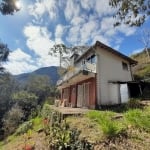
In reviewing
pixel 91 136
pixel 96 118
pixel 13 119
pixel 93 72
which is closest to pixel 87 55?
pixel 93 72

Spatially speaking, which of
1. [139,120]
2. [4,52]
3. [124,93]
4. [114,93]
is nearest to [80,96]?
[114,93]

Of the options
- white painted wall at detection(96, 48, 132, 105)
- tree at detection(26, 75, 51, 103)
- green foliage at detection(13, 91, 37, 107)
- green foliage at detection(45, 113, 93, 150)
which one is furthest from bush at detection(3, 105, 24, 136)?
tree at detection(26, 75, 51, 103)

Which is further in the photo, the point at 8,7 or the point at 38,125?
the point at 38,125

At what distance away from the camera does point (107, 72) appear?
22.1m

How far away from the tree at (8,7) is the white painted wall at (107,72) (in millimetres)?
12953

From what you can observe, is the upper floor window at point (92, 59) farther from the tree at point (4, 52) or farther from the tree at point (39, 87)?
the tree at point (39, 87)

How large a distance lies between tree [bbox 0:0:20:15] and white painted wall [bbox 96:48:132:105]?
13.0 m

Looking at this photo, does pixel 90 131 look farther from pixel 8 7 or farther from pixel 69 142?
pixel 8 7

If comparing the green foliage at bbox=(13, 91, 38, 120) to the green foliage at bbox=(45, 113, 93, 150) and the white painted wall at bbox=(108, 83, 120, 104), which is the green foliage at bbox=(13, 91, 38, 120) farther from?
the green foliage at bbox=(45, 113, 93, 150)

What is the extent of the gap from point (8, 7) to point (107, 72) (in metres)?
14.5

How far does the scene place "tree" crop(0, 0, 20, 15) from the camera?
363 inches

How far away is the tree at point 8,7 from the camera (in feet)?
30.3

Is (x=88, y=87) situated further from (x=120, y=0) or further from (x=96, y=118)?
(x=120, y=0)

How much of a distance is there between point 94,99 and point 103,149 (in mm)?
13828
